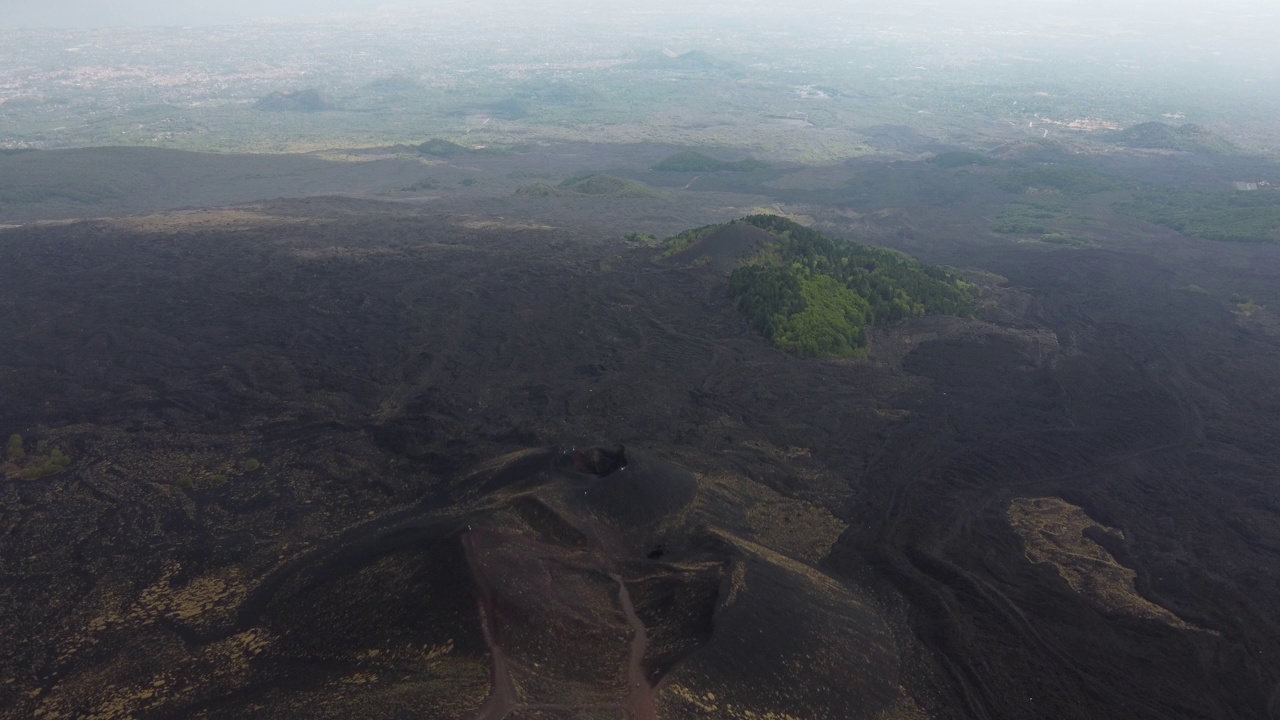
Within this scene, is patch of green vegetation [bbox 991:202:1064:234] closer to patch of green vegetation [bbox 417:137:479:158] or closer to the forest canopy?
the forest canopy

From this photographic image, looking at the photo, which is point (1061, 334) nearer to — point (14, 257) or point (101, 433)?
point (101, 433)

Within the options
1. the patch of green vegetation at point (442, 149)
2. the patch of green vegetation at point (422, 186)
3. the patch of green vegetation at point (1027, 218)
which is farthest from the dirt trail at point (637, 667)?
the patch of green vegetation at point (442, 149)

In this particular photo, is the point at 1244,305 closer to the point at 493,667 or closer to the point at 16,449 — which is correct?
the point at 493,667

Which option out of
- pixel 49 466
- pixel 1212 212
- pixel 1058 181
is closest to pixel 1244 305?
pixel 1212 212

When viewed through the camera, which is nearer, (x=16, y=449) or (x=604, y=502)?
(x=604, y=502)

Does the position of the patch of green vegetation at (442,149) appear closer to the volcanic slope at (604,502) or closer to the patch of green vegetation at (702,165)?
the patch of green vegetation at (702,165)

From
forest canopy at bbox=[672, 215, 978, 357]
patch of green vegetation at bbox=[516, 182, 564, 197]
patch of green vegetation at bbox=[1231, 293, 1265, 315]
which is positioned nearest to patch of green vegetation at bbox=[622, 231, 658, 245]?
forest canopy at bbox=[672, 215, 978, 357]
